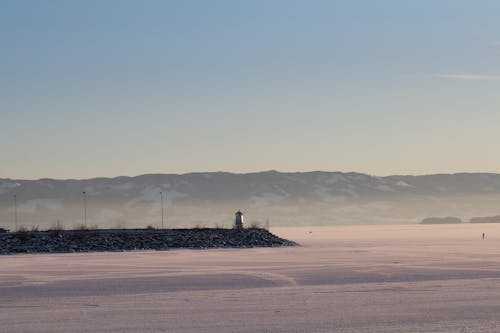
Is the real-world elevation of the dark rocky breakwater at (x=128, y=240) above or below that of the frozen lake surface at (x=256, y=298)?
above

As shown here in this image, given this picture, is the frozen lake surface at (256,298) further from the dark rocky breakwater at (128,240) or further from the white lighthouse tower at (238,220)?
the white lighthouse tower at (238,220)

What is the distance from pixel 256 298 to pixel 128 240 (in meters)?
34.4

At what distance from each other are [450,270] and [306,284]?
21.6 ft

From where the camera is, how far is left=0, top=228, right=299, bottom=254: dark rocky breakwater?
50.5 metres

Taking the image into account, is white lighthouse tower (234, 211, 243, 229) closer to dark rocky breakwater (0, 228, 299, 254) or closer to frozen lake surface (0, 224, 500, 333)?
dark rocky breakwater (0, 228, 299, 254)

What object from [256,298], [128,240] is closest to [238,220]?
[128,240]

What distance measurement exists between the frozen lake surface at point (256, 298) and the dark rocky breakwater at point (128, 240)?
61.9ft

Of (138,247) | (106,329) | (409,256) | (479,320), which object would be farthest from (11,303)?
(138,247)

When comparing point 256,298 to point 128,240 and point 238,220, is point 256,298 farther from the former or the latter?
point 238,220

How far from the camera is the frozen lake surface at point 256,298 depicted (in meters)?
15.2

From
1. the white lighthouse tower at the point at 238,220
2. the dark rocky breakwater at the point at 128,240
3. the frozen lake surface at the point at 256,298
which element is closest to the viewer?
the frozen lake surface at the point at 256,298

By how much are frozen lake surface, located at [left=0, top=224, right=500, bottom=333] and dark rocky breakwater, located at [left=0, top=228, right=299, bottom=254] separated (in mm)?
18877

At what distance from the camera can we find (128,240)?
5300 cm

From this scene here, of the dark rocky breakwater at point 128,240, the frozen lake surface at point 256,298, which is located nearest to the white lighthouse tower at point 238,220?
the dark rocky breakwater at point 128,240
